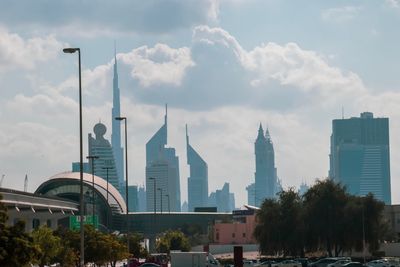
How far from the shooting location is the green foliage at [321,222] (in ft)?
347

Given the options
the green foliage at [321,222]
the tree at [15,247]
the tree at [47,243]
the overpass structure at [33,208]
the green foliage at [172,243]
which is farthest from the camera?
the green foliage at [172,243]

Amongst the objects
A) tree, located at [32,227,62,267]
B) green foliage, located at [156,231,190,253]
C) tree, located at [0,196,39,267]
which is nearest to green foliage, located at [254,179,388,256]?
green foliage, located at [156,231,190,253]

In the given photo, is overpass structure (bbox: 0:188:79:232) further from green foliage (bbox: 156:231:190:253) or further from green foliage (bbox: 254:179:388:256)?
green foliage (bbox: 254:179:388:256)

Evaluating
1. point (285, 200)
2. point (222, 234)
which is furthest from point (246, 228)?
point (285, 200)

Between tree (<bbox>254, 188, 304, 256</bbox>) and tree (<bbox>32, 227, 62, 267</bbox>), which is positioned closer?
tree (<bbox>32, 227, 62, 267</bbox>)

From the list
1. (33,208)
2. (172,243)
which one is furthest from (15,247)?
(172,243)

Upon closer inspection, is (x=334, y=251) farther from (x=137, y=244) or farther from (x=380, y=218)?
(x=137, y=244)

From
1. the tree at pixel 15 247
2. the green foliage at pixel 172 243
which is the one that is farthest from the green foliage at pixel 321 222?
the tree at pixel 15 247

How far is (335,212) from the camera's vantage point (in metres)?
108

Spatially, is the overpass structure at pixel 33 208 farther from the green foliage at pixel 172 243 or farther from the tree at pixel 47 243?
the tree at pixel 47 243

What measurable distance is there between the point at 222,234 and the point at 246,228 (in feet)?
15.9

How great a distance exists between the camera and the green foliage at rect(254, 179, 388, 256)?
106 metres

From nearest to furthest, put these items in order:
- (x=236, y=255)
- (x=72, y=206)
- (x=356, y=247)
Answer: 1. (x=236, y=255)
2. (x=356, y=247)
3. (x=72, y=206)

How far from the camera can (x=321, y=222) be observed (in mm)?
107938
